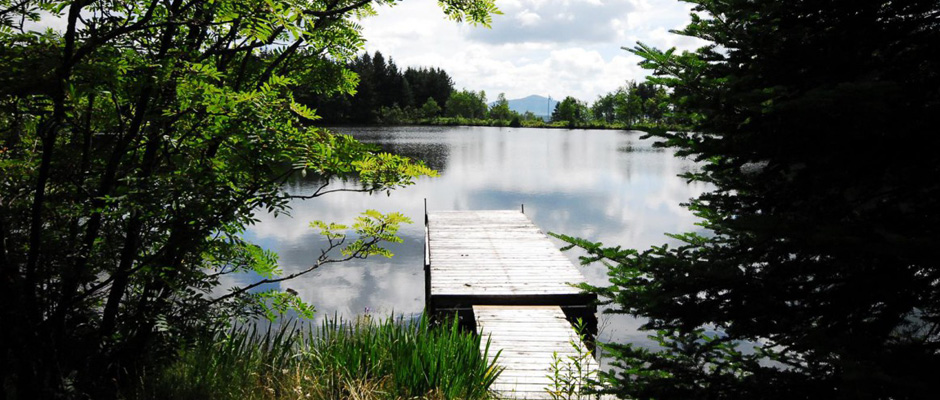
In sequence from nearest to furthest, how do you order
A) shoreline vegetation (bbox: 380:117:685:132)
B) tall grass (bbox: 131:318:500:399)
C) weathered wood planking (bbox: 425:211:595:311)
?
tall grass (bbox: 131:318:500:399) → weathered wood planking (bbox: 425:211:595:311) → shoreline vegetation (bbox: 380:117:685:132)

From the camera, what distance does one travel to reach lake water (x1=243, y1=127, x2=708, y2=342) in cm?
1059

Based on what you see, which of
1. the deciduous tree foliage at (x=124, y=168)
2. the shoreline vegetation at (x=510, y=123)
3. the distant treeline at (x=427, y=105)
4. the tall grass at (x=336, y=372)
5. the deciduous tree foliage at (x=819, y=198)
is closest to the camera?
the deciduous tree foliage at (x=819, y=198)

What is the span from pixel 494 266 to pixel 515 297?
1584 mm

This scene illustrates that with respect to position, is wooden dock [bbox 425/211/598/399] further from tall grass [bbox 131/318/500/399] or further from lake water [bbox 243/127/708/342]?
lake water [bbox 243/127/708/342]

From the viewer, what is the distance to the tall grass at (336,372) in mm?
4121

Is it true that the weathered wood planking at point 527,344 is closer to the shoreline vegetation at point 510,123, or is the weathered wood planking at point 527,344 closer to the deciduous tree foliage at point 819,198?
the deciduous tree foliage at point 819,198

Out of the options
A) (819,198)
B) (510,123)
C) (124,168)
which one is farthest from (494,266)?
(510,123)

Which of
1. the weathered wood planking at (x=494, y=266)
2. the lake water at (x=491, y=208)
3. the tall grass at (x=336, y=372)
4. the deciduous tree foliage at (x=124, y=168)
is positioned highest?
the deciduous tree foliage at (x=124, y=168)

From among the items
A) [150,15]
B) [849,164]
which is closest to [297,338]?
[150,15]

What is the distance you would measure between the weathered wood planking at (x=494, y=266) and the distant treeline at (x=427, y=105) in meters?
49.5

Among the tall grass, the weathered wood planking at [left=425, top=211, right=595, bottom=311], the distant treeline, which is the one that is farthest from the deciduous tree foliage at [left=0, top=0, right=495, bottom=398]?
the distant treeline

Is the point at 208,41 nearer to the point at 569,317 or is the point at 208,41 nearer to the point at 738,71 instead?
the point at 738,71

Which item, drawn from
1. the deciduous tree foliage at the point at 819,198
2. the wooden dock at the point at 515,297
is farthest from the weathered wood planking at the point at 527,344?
the deciduous tree foliage at the point at 819,198

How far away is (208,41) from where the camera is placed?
162 inches
